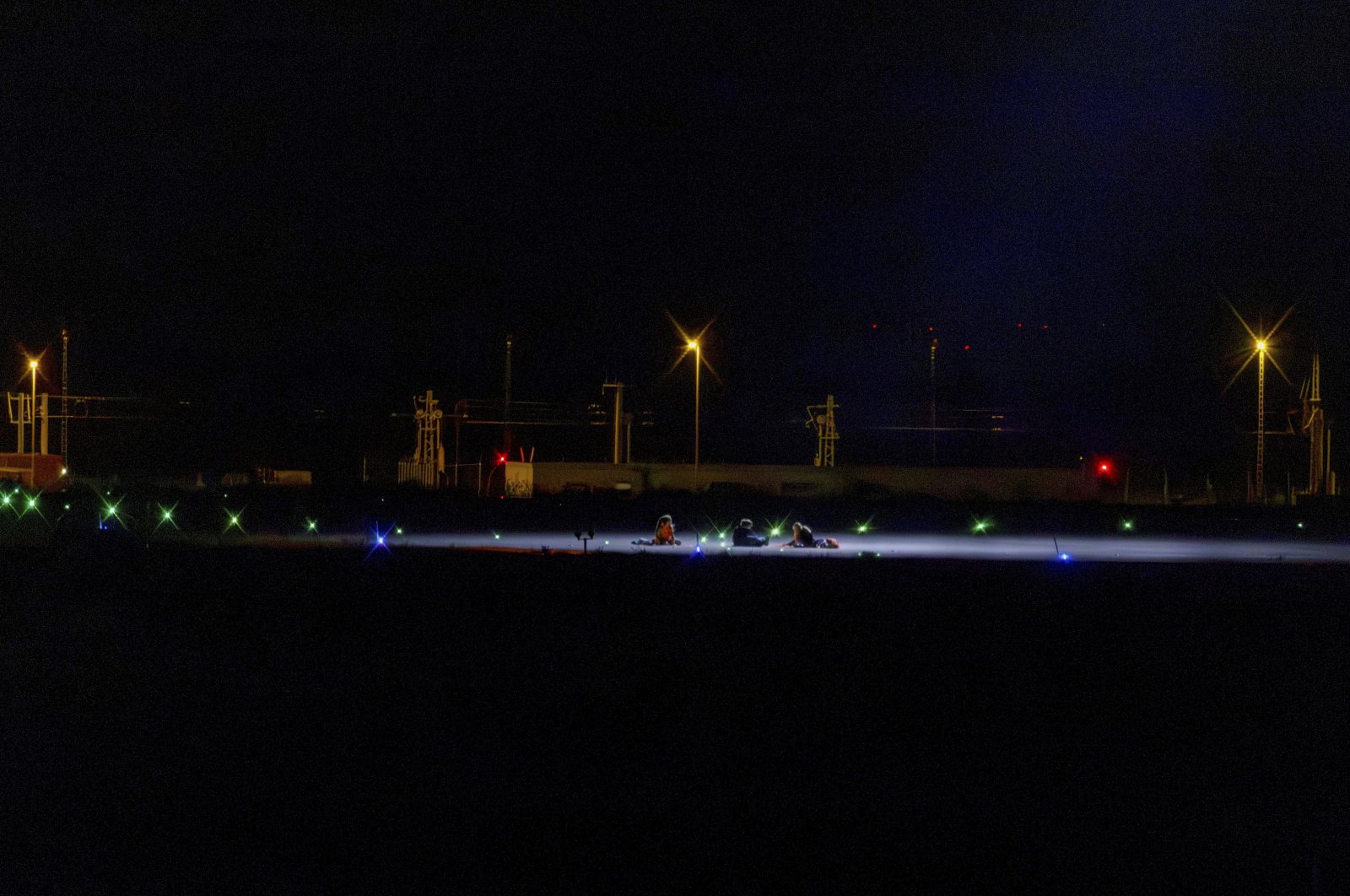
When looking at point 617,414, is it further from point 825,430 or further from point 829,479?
point 825,430

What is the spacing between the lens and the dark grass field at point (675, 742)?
17.5 feet

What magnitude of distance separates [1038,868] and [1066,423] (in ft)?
146

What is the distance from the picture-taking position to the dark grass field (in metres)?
5.33

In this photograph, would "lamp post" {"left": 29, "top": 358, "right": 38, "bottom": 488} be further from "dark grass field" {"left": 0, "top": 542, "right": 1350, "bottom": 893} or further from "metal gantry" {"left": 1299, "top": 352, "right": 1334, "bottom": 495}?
"metal gantry" {"left": 1299, "top": 352, "right": 1334, "bottom": 495}

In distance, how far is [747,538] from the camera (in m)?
21.4

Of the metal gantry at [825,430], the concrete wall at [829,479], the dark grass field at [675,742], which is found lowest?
the dark grass field at [675,742]

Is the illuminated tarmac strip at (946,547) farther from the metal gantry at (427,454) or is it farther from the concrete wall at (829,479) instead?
the metal gantry at (427,454)

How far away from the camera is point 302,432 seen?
176 feet

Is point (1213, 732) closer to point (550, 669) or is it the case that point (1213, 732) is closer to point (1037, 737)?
point (1037, 737)

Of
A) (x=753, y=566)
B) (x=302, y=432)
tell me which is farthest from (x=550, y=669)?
(x=302, y=432)

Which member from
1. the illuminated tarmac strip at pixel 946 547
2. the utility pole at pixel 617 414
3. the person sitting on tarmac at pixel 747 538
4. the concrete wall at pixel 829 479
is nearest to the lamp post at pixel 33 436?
the concrete wall at pixel 829 479

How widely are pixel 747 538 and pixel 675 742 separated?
14364mm

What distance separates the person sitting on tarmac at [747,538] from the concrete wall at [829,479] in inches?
607

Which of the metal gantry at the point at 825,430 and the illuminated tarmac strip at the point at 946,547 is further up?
the metal gantry at the point at 825,430
